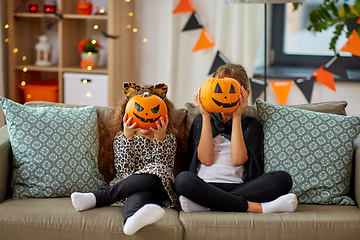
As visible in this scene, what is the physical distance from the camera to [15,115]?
70.1 inches

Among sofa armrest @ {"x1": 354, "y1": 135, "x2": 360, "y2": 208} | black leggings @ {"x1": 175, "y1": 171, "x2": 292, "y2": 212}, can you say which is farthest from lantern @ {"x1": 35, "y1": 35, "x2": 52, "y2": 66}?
sofa armrest @ {"x1": 354, "y1": 135, "x2": 360, "y2": 208}

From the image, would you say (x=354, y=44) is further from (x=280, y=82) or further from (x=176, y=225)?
(x=176, y=225)

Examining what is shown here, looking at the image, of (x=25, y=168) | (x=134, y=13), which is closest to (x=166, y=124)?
(x=25, y=168)

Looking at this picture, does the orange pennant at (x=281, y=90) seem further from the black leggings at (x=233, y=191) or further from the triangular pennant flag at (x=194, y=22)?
the black leggings at (x=233, y=191)

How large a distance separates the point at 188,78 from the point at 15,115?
1.85 metres

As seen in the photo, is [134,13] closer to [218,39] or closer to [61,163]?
[218,39]

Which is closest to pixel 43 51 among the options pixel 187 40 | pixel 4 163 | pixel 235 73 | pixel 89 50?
pixel 89 50

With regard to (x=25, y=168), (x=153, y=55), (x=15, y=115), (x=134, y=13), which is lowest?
(x=25, y=168)

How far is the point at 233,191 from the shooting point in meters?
1.74

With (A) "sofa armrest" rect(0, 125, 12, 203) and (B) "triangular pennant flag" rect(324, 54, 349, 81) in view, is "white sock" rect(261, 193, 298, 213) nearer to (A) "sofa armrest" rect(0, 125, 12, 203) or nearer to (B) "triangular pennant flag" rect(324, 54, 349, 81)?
(A) "sofa armrest" rect(0, 125, 12, 203)

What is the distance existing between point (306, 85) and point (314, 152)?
147 cm

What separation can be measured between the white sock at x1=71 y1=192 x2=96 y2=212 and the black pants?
0.04 m

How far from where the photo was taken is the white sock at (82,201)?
1594 mm

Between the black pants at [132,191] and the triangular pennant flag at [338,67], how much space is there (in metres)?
2.03
